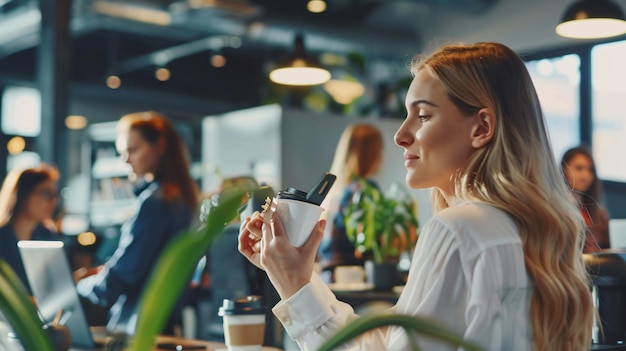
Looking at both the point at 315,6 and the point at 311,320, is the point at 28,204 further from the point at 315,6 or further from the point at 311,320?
the point at 315,6

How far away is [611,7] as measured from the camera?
498 centimetres

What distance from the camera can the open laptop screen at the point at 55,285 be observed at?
7.89 ft

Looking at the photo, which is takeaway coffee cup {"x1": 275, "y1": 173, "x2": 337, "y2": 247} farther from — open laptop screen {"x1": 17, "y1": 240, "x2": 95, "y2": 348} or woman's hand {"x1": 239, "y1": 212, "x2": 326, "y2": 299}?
open laptop screen {"x1": 17, "y1": 240, "x2": 95, "y2": 348}

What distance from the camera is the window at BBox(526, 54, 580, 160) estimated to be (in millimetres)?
6863

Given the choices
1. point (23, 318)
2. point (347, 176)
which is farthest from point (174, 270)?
point (347, 176)

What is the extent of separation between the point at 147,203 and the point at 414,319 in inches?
121

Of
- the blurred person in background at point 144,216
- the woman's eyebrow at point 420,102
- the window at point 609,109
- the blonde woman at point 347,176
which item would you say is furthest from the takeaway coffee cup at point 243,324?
the window at point 609,109

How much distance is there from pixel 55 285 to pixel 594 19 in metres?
3.66

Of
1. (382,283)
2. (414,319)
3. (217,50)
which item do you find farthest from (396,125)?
(414,319)

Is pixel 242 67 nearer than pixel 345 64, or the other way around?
pixel 345 64

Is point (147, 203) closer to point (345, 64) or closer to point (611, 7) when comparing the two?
point (611, 7)

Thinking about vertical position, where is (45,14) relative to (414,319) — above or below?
above

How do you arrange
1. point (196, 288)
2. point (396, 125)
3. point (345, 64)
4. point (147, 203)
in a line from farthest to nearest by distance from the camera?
point (345, 64) < point (396, 125) < point (196, 288) < point (147, 203)

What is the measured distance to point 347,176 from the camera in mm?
5168
